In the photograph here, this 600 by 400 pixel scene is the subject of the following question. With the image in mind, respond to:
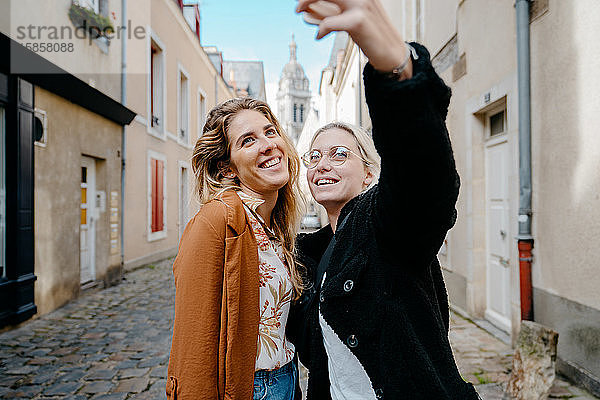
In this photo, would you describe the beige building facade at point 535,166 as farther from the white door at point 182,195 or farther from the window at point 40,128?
the white door at point 182,195

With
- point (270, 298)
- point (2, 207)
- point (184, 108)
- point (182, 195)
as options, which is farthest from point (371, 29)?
point (184, 108)

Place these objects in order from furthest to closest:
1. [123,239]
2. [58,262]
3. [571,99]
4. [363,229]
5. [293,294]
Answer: [123,239]
[58,262]
[571,99]
[293,294]
[363,229]

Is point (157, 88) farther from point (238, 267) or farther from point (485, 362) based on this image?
point (238, 267)

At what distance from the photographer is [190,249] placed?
1375 mm

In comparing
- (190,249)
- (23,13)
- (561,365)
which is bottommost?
(561,365)

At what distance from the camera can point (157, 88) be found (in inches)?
479

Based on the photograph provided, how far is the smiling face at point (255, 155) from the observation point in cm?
172

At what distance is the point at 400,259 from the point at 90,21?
7.72 m

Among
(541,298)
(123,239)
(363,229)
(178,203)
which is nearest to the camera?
(363,229)

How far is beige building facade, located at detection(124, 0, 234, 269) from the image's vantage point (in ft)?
32.1

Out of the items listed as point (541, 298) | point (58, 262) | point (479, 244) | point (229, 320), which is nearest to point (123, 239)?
point (58, 262)

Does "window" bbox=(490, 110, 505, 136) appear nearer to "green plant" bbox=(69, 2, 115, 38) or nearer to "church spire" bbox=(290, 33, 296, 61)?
"green plant" bbox=(69, 2, 115, 38)

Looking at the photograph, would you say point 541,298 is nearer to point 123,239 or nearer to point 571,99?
point 571,99

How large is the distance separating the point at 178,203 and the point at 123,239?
5076 millimetres
